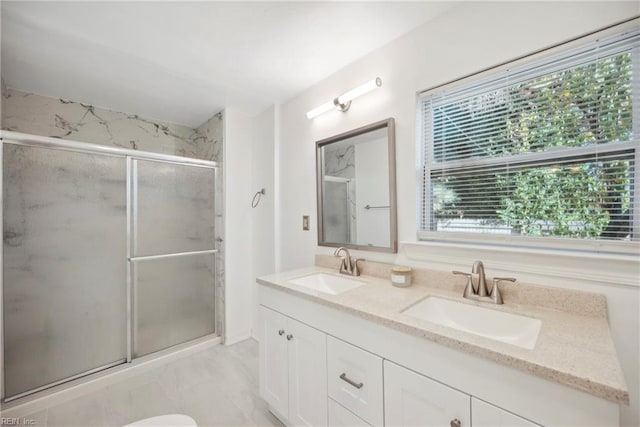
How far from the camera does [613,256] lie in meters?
1.00

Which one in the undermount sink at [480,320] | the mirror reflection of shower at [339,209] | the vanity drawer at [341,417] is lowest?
the vanity drawer at [341,417]

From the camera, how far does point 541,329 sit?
0.92 metres

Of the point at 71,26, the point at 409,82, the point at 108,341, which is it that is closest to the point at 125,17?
the point at 71,26

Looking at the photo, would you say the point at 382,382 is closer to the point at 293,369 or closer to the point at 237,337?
the point at 293,369

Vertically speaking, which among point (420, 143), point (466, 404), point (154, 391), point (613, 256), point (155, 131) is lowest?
point (154, 391)

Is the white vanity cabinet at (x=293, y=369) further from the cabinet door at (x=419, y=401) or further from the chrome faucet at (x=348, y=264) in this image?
the chrome faucet at (x=348, y=264)

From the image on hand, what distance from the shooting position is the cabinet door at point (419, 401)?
0.85m

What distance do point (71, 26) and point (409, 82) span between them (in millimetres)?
1975

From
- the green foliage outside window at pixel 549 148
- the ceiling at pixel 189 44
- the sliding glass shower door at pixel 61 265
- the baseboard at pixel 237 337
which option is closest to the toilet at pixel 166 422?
the sliding glass shower door at pixel 61 265

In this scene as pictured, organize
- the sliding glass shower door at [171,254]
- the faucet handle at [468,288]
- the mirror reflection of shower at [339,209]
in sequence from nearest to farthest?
the faucet handle at [468,288]
the mirror reflection of shower at [339,209]
the sliding glass shower door at [171,254]

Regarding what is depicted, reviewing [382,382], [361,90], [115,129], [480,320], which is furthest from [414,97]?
[115,129]

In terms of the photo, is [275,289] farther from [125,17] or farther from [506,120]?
[125,17]

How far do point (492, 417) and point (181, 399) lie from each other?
191 centimetres

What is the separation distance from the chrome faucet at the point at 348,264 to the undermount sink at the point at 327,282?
6 centimetres
